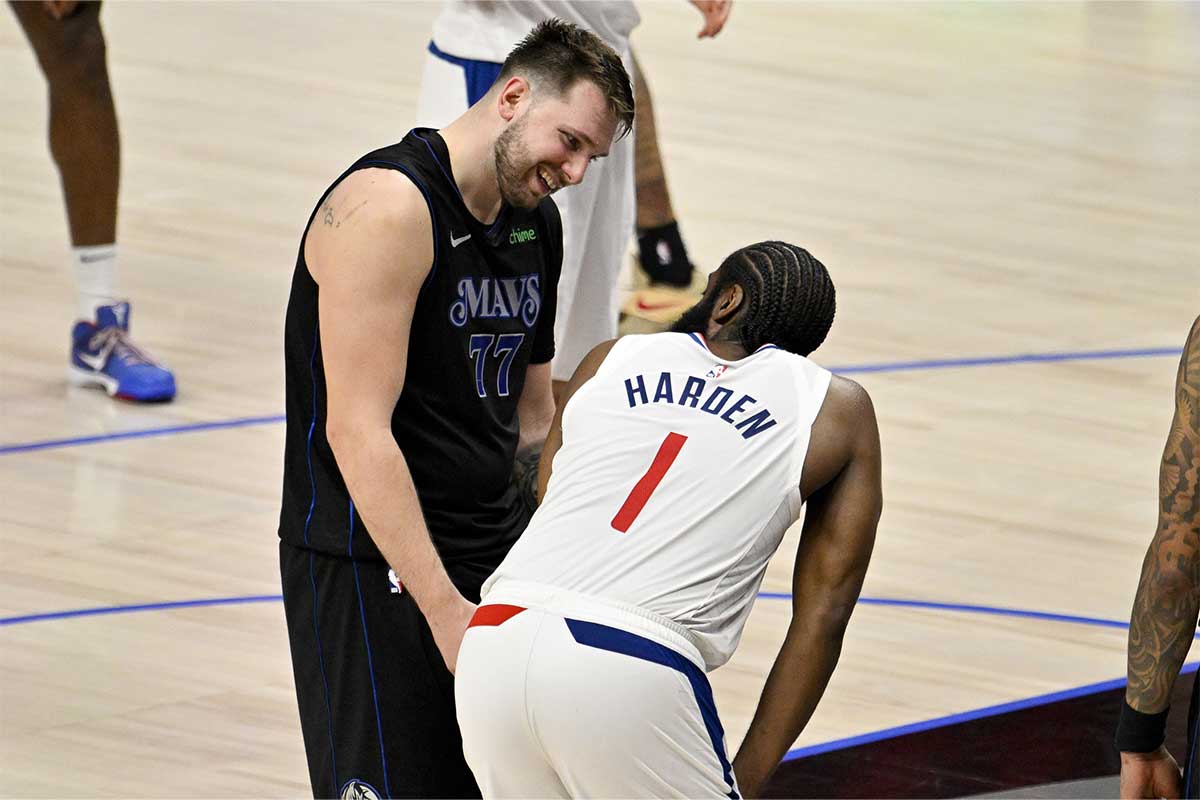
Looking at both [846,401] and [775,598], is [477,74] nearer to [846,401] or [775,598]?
[775,598]

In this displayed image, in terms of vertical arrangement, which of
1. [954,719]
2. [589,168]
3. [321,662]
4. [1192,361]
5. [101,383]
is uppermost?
[1192,361]

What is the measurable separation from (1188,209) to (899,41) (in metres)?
3.44

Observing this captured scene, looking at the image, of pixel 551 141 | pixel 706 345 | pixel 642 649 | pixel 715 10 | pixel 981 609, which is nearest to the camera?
pixel 642 649

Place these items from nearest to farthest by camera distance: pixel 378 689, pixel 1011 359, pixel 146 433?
1. pixel 378 689
2. pixel 146 433
3. pixel 1011 359

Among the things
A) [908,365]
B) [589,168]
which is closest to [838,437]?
[589,168]

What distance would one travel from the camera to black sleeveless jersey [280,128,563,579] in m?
3.28

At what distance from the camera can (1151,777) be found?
3.00 meters

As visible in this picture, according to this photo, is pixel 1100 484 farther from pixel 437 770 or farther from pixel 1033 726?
pixel 437 770

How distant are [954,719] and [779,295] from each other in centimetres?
189

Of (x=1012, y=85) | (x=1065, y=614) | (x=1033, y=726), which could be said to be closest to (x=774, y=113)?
(x=1012, y=85)

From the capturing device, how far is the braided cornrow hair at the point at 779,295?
312cm

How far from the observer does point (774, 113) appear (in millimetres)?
10828

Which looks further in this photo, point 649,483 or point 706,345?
point 706,345

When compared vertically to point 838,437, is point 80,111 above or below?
below
